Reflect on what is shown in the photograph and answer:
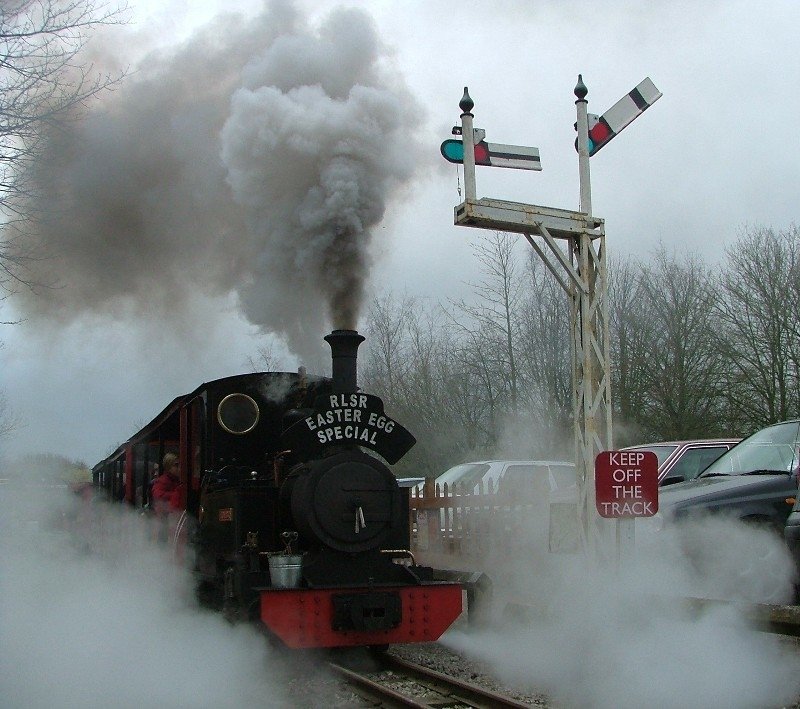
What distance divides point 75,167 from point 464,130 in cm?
380

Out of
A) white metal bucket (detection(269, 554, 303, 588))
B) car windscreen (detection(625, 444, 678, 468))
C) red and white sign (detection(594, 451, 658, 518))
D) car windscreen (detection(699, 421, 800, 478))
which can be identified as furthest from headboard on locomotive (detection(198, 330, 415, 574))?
car windscreen (detection(625, 444, 678, 468))

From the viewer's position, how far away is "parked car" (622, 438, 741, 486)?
970 cm

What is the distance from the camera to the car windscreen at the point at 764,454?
25.8 feet

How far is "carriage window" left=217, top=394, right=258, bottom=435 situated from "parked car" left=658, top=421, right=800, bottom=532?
3.57 metres

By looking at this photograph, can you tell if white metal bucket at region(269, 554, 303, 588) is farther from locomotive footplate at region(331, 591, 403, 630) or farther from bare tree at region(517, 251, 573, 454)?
bare tree at region(517, 251, 573, 454)

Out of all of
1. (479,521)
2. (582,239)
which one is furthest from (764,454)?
(479,521)

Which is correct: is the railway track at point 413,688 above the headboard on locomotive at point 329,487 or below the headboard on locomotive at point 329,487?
below

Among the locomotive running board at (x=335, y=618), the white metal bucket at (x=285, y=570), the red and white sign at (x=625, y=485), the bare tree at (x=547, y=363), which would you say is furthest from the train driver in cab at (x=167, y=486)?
the bare tree at (x=547, y=363)

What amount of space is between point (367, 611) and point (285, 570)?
63cm

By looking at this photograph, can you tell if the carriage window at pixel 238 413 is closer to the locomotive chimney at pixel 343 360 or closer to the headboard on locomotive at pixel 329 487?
the headboard on locomotive at pixel 329 487

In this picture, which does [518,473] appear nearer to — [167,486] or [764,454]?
[764,454]

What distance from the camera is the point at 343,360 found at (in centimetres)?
657

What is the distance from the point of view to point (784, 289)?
785 inches

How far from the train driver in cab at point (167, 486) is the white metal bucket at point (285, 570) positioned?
234 cm
